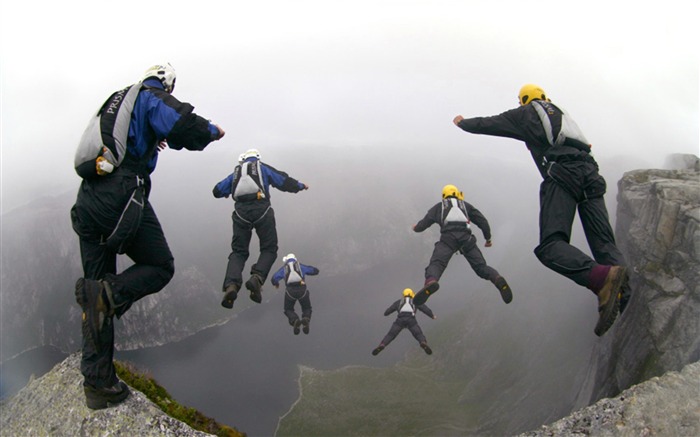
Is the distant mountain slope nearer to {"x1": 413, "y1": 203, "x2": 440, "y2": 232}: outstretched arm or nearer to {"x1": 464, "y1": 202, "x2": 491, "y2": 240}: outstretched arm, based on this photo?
{"x1": 464, "y1": 202, "x2": 491, "y2": 240}: outstretched arm

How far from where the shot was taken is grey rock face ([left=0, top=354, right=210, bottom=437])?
712cm

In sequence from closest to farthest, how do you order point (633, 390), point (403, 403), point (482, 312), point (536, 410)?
point (633, 390) < point (536, 410) < point (403, 403) < point (482, 312)

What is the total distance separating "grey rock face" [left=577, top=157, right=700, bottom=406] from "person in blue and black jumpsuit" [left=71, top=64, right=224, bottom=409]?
43.4 feet

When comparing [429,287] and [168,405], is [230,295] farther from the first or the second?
[429,287]

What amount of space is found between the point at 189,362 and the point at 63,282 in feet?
205

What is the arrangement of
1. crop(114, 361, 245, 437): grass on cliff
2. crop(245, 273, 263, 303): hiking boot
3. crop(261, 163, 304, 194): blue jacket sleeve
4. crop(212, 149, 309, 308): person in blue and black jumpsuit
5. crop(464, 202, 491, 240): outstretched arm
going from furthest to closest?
crop(464, 202, 491, 240): outstretched arm < crop(261, 163, 304, 194): blue jacket sleeve < crop(212, 149, 309, 308): person in blue and black jumpsuit < crop(245, 273, 263, 303): hiking boot < crop(114, 361, 245, 437): grass on cliff

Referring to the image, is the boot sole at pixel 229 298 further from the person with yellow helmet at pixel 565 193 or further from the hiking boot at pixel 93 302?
the person with yellow helmet at pixel 565 193

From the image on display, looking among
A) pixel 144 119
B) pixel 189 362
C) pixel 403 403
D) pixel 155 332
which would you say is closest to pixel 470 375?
pixel 403 403

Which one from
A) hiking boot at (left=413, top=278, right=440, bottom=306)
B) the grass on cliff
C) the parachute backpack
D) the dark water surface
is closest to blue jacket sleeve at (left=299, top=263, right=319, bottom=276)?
hiking boot at (left=413, top=278, right=440, bottom=306)

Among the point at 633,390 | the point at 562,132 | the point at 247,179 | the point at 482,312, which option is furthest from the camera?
the point at 482,312

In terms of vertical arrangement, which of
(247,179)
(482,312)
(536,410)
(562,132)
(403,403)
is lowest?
(403,403)

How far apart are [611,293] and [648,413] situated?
6.28ft

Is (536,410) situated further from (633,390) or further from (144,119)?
(144,119)

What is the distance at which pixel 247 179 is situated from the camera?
1190 centimetres
